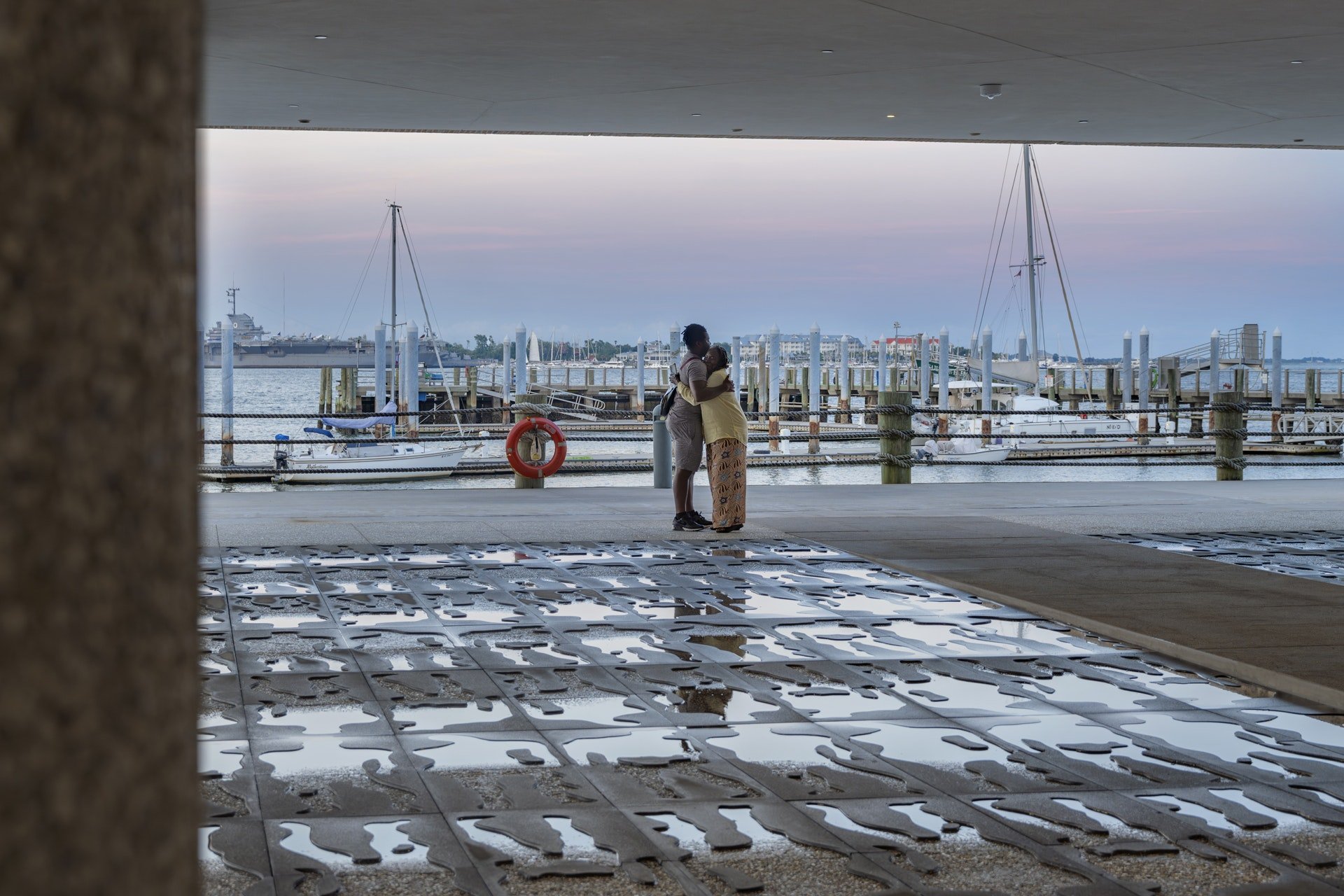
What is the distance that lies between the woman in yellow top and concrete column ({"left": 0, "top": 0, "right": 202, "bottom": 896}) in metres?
8.68

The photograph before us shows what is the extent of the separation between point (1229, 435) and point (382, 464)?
20816 millimetres

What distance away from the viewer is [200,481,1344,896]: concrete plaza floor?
3.28 m

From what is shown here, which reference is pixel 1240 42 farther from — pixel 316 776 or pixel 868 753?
pixel 316 776

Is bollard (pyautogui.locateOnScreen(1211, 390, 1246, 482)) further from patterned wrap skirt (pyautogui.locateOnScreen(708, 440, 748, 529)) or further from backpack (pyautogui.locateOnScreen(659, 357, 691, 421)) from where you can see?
backpack (pyautogui.locateOnScreen(659, 357, 691, 421))

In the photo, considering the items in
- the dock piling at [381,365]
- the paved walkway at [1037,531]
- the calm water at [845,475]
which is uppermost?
the dock piling at [381,365]

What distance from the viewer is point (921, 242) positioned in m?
39.0

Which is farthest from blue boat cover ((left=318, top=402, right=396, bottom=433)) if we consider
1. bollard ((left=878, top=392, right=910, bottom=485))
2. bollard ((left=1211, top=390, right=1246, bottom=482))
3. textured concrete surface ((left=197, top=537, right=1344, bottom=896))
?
textured concrete surface ((left=197, top=537, right=1344, bottom=896))

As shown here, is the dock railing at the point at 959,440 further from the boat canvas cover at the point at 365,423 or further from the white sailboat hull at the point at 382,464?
the boat canvas cover at the point at 365,423

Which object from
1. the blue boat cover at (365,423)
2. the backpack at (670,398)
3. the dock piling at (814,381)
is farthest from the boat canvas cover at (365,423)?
the backpack at (670,398)

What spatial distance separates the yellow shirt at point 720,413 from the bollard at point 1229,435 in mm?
7676

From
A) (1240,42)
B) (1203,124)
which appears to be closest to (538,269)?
(1203,124)

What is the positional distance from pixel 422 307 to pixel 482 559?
34.3m

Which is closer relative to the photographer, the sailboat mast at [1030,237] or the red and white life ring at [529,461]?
the red and white life ring at [529,461]

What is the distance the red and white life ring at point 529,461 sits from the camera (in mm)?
13727
